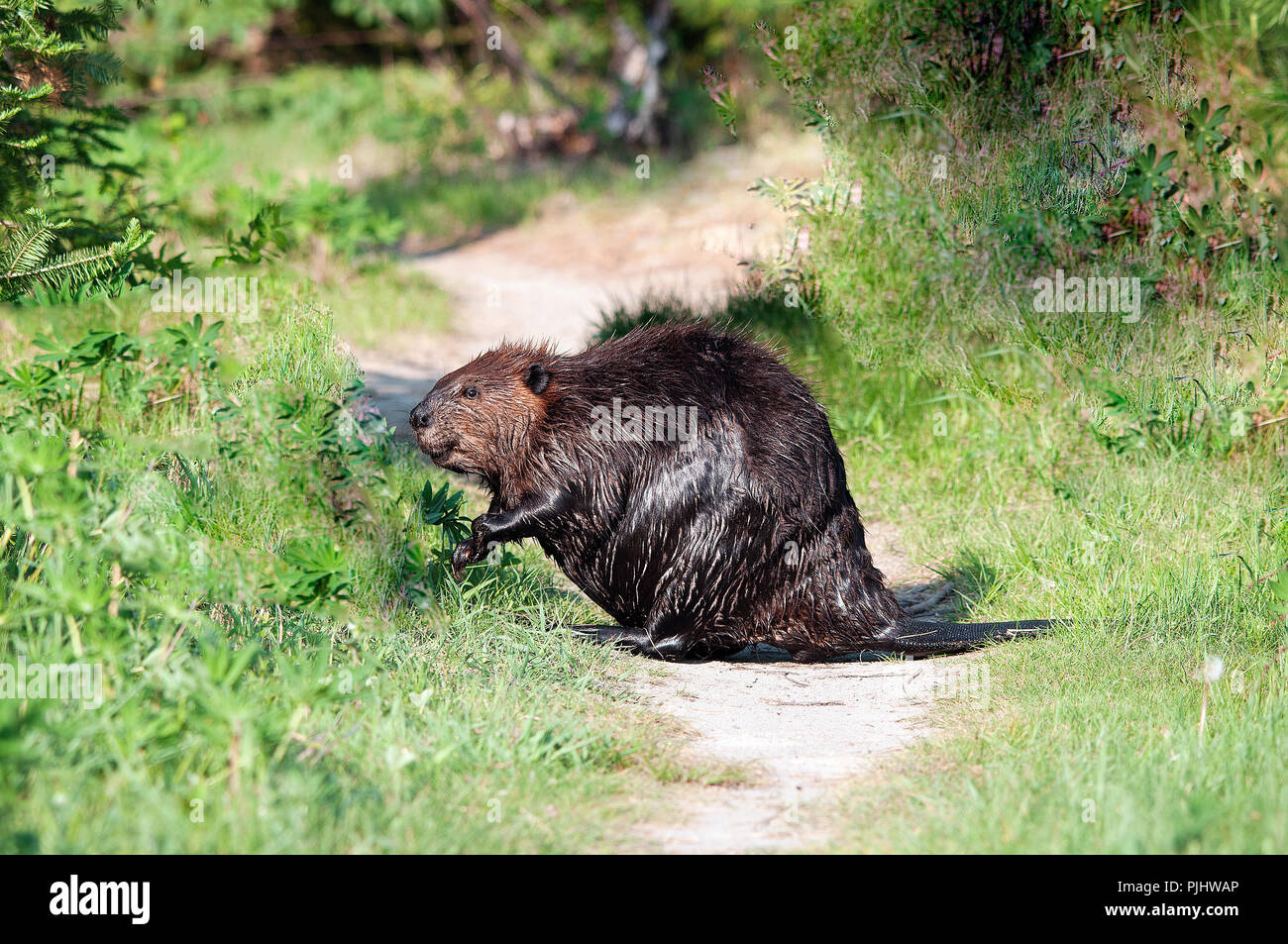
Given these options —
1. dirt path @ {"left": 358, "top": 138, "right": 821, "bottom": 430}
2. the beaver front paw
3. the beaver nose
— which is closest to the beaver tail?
the beaver front paw

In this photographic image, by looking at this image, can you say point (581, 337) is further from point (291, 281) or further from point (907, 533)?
point (907, 533)

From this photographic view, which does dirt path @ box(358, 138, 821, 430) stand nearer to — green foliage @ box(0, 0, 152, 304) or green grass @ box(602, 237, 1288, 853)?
green grass @ box(602, 237, 1288, 853)

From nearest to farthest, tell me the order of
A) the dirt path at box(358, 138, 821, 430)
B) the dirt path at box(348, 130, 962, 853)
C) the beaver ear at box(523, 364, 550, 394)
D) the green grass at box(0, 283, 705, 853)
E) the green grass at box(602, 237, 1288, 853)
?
the green grass at box(0, 283, 705, 853) < the green grass at box(602, 237, 1288, 853) < the dirt path at box(348, 130, 962, 853) < the beaver ear at box(523, 364, 550, 394) < the dirt path at box(358, 138, 821, 430)

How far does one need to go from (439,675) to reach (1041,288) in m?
3.24

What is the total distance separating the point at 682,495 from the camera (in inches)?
174

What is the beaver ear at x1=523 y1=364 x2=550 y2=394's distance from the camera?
4.50 m

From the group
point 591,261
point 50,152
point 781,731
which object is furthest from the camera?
point 591,261

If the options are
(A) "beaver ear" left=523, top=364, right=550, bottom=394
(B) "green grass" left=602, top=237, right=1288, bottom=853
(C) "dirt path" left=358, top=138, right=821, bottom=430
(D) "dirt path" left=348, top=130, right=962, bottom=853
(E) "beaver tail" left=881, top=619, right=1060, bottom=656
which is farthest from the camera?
(C) "dirt path" left=358, top=138, right=821, bottom=430

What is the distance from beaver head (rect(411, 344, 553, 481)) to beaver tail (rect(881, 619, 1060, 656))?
145 centimetres

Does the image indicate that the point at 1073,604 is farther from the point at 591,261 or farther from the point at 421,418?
the point at 591,261

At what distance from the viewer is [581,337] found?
7977 millimetres

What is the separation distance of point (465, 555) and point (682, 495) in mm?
760

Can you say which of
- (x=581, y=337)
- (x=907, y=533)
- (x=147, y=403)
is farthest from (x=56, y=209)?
(x=907, y=533)

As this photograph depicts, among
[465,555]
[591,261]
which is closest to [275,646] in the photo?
[465,555]
